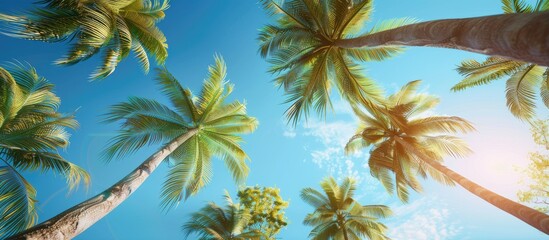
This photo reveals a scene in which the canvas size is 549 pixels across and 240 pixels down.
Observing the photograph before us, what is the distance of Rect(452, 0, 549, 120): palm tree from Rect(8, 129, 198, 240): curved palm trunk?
10513mm

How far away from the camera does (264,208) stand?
1541cm

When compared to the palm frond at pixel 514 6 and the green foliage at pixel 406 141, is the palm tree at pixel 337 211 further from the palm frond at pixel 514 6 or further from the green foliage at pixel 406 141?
the palm frond at pixel 514 6

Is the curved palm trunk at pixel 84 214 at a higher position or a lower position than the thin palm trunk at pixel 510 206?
higher

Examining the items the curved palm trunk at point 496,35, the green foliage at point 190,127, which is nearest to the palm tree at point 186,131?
the green foliage at point 190,127

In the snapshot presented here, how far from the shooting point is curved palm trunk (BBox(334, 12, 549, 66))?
6.46ft

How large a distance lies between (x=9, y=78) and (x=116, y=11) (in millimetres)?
3538

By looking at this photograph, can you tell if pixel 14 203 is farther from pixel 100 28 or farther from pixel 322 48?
pixel 322 48

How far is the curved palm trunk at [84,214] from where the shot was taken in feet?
12.2

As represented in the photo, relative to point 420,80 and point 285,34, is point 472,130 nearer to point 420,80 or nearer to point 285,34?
point 420,80

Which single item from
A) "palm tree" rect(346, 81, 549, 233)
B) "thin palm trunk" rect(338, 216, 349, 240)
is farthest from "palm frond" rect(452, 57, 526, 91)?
"thin palm trunk" rect(338, 216, 349, 240)

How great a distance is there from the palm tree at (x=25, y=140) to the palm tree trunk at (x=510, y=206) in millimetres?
10200

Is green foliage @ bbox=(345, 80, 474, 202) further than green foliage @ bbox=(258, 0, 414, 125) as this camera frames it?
Yes

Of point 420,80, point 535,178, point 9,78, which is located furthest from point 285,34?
point 535,178

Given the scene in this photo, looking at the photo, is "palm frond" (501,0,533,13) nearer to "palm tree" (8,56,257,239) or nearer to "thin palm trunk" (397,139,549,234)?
"thin palm trunk" (397,139,549,234)
